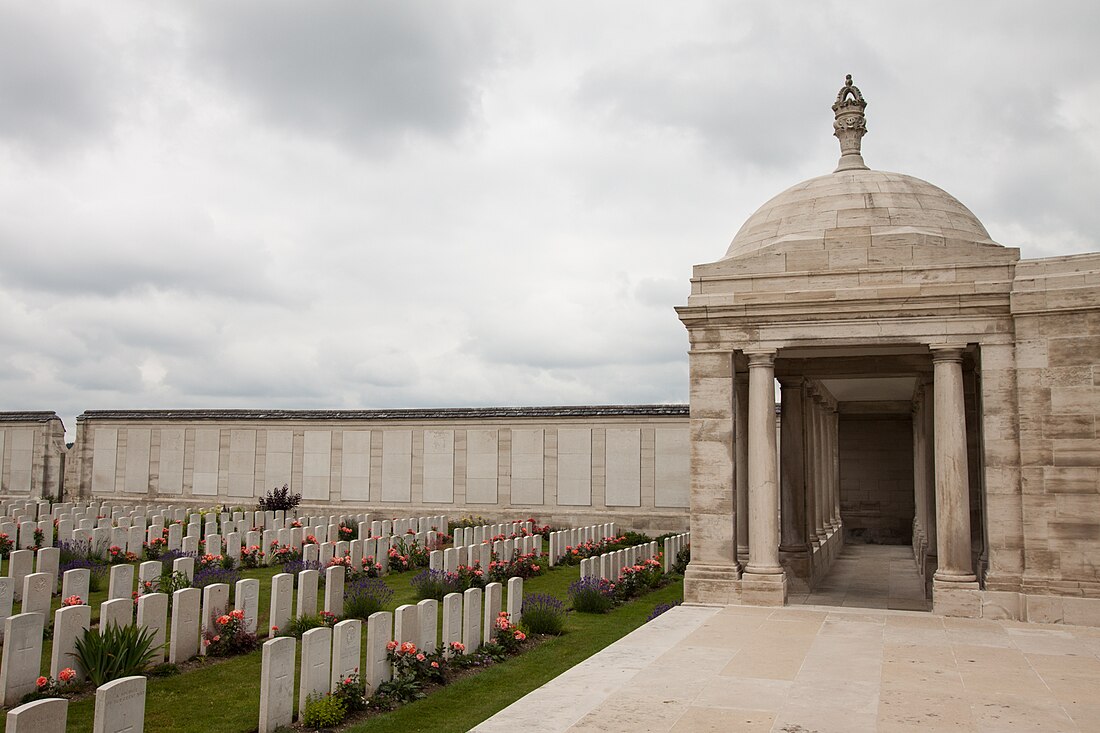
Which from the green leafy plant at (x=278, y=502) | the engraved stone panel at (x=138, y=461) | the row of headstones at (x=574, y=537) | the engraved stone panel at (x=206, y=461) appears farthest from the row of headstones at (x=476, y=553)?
the engraved stone panel at (x=138, y=461)

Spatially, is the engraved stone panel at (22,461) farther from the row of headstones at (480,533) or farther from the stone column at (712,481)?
the stone column at (712,481)

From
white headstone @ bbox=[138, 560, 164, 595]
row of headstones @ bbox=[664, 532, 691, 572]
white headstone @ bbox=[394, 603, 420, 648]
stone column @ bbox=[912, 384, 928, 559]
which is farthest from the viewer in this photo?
row of headstones @ bbox=[664, 532, 691, 572]

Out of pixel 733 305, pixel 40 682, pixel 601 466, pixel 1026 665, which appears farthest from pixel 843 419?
pixel 40 682

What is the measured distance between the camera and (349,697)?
9.12 metres

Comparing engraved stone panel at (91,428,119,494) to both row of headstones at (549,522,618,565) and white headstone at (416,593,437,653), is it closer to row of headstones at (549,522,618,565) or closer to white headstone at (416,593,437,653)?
row of headstones at (549,522,618,565)

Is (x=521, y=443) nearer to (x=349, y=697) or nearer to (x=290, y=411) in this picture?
(x=290, y=411)


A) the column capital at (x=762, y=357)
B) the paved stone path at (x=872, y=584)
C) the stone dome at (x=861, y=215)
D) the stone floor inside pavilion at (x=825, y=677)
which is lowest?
the paved stone path at (x=872, y=584)

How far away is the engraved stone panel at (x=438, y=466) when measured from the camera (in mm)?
32656

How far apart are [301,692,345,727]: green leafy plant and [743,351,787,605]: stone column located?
834 centimetres

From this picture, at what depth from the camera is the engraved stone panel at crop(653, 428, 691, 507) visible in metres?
29.9

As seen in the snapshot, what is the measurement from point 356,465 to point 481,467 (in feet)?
18.0

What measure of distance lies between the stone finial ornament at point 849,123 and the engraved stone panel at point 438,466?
1907 cm

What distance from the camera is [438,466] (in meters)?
32.9

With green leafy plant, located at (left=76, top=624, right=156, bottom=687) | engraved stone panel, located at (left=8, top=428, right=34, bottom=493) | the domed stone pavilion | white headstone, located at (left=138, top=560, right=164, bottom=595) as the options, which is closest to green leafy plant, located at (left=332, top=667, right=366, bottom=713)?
green leafy plant, located at (left=76, top=624, right=156, bottom=687)
